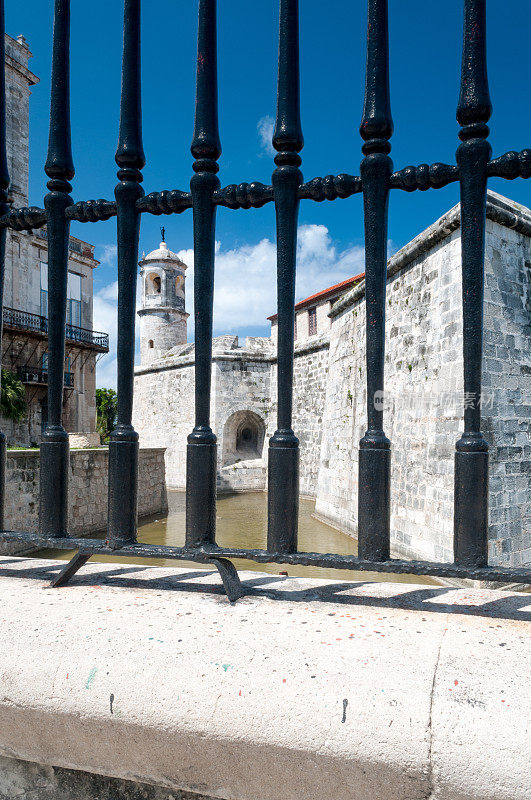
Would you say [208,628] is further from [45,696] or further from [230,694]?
[45,696]

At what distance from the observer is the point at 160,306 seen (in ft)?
88.4

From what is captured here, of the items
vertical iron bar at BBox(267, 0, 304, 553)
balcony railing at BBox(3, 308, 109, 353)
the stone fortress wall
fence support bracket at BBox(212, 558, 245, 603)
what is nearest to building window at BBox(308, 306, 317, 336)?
balcony railing at BBox(3, 308, 109, 353)

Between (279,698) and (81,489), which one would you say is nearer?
(279,698)

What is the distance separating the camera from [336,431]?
41.6ft

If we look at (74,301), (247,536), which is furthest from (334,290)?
(247,536)

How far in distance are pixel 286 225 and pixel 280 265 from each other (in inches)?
3.9

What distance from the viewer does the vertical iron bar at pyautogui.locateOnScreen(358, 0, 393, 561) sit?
3.89ft

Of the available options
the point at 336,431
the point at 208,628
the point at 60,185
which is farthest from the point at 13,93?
the point at 208,628

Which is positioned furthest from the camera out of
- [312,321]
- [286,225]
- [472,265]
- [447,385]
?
[312,321]

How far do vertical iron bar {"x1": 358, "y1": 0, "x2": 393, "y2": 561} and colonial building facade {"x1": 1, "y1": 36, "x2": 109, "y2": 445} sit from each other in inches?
620


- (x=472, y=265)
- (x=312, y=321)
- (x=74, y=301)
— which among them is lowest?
(x=472, y=265)

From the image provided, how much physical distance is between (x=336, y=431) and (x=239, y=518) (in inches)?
127

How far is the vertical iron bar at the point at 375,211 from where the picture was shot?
1.18 m

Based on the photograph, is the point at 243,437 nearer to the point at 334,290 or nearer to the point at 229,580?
the point at 334,290
